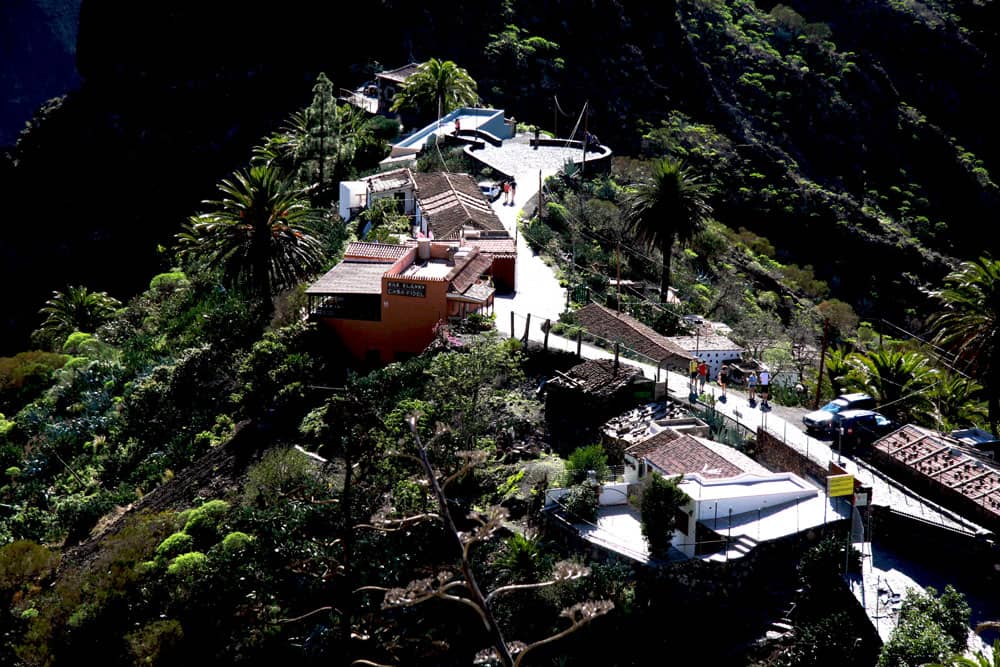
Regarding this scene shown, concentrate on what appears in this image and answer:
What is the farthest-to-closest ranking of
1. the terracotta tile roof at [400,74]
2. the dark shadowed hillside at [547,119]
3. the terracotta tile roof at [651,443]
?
the dark shadowed hillside at [547,119], the terracotta tile roof at [400,74], the terracotta tile roof at [651,443]

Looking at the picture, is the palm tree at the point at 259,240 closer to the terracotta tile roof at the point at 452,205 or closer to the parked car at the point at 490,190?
the terracotta tile roof at the point at 452,205

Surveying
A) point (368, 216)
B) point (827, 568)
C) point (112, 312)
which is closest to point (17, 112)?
point (112, 312)

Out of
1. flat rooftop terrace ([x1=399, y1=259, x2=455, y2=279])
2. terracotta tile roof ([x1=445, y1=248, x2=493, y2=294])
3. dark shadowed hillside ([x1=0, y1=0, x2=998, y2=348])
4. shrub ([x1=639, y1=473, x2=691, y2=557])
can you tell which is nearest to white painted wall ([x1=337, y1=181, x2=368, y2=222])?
terracotta tile roof ([x1=445, y1=248, x2=493, y2=294])

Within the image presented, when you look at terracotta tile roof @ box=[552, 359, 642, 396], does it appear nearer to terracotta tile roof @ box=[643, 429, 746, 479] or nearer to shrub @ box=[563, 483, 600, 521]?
terracotta tile roof @ box=[643, 429, 746, 479]

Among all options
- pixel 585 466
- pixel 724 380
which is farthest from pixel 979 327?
pixel 585 466

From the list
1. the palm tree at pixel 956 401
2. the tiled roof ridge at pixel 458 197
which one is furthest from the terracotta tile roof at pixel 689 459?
the tiled roof ridge at pixel 458 197

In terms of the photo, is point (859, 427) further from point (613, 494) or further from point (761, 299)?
point (761, 299)
